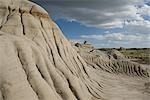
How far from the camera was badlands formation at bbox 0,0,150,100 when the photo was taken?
12.0 metres

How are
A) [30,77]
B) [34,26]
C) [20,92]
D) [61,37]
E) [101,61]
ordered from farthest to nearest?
[101,61], [61,37], [34,26], [30,77], [20,92]

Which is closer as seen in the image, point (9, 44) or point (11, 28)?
point (9, 44)

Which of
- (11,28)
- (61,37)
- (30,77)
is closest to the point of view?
(30,77)

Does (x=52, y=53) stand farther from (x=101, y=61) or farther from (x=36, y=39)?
(x=101, y=61)

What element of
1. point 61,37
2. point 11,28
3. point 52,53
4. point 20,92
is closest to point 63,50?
point 61,37

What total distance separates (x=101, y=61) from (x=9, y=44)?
28.0m

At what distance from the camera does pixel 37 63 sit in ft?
47.0

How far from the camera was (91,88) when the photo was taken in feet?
69.2

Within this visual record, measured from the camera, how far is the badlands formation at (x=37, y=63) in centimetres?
1201

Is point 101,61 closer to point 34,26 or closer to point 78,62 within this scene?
point 78,62

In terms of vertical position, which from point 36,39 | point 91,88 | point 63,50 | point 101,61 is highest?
point 36,39

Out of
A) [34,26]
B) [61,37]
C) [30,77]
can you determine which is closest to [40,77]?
[30,77]

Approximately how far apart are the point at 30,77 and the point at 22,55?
3.89 ft

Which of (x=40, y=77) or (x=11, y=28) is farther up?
(x=11, y=28)
